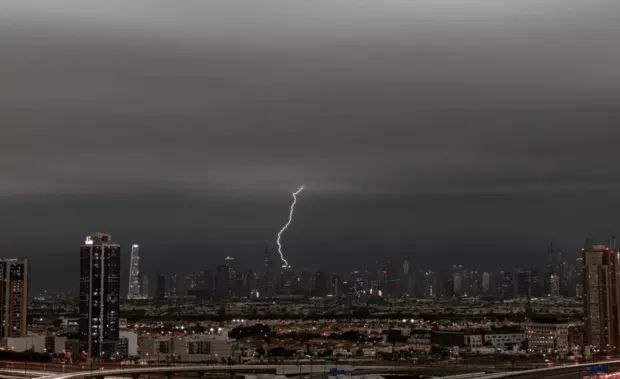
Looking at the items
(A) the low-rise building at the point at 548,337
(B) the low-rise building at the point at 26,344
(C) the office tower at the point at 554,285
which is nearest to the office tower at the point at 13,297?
(B) the low-rise building at the point at 26,344

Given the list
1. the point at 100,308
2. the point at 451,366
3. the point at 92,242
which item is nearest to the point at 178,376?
the point at 451,366

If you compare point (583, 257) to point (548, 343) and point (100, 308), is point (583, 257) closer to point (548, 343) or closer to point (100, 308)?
point (548, 343)

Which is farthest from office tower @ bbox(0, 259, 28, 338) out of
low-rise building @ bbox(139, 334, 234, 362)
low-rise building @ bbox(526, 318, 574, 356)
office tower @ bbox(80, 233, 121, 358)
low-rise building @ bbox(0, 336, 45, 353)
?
low-rise building @ bbox(526, 318, 574, 356)

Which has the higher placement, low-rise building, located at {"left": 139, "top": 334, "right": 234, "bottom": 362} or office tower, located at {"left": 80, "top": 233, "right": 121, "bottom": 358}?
office tower, located at {"left": 80, "top": 233, "right": 121, "bottom": 358}

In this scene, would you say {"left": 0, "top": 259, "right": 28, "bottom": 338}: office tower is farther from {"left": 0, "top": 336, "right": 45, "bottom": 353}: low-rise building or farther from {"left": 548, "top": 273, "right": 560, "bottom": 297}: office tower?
{"left": 548, "top": 273, "right": 560, "bottom": 297}: office tower

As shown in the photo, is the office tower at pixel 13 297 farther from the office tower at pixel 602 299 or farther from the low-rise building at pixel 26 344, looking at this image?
the office tower at pixel 602 299

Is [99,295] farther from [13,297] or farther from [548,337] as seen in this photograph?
[548,337]

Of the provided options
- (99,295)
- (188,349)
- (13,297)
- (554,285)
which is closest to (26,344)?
(99,295)
